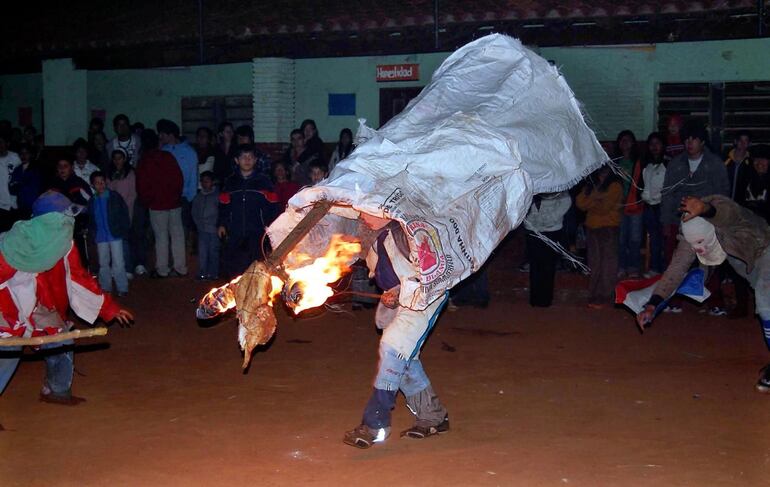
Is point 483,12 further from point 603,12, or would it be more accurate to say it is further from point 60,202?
point 60,202

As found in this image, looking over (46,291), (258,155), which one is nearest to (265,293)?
(46,291)

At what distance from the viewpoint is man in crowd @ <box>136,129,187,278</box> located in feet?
46.6

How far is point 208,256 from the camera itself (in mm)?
14594

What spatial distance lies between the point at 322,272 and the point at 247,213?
4795 mm

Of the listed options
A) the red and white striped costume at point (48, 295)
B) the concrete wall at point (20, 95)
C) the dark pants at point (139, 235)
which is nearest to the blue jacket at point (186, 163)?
the dark pants at point (139, 235)

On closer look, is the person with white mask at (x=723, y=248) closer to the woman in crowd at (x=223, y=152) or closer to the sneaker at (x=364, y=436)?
the sneaker at (x=364, y=436)

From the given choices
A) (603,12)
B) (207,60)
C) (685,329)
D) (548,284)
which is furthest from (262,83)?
(685,329)

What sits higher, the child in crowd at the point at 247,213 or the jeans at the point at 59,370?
the child in crowd at the point at 247,213

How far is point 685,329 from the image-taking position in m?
10.8

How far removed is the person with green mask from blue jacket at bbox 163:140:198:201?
7.34 metres

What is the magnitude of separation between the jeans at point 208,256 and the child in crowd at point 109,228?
1449 mm

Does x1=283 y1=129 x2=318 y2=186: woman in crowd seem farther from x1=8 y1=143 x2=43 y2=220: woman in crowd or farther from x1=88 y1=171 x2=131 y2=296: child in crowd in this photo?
x1=8 y1=143 x2=43 y2=220: woman in crowd

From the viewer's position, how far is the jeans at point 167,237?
14.6 m

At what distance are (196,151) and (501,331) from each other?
7.43 metres
